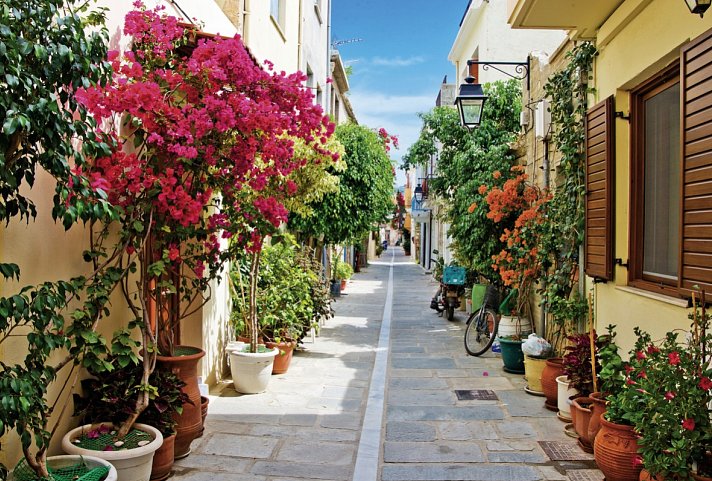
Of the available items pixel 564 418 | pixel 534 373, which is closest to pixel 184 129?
pixel 564 418

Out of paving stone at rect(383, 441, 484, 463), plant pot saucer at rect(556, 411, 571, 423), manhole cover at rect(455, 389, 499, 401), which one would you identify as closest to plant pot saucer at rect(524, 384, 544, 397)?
manhole cover at rect(455, 389, 499, 401)

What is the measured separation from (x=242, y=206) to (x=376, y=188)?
7.48 meters

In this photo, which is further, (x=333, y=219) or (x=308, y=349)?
(x=333, y=219)

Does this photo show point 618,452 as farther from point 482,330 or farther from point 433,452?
point 482,330

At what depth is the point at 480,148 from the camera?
36.9 feet

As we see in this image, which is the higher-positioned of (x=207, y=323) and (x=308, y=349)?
(x=207, y=323)

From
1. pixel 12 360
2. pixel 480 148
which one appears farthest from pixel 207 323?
pixel 480 148

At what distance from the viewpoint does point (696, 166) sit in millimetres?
4043

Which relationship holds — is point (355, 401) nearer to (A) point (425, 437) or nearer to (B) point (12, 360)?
(A) point (425, 437)

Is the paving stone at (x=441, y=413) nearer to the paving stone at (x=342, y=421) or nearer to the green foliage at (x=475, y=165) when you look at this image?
the paving stone at (x=342, y=421)

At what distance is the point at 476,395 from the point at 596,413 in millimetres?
2302

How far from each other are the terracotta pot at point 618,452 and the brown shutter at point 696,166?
1.04 metres

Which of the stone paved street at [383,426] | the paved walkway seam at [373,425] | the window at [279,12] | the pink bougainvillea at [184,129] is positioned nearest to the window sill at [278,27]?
the window at [279,12]

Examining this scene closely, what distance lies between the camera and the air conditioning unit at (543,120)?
8.16 meters
